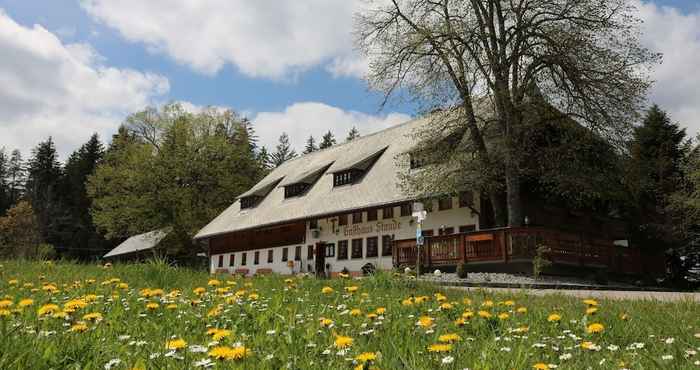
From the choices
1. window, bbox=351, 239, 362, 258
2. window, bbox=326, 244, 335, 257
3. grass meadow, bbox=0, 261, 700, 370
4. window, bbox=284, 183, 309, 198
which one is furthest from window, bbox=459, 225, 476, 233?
grass meadow, bbox=0, 261, 700, 370

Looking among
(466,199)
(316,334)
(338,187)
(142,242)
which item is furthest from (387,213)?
(142,242)

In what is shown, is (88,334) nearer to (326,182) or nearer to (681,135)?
(326,182)

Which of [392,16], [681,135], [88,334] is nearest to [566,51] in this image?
[392,16]

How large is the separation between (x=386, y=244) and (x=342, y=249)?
399 centimetres

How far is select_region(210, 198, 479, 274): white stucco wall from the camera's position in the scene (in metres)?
29.1

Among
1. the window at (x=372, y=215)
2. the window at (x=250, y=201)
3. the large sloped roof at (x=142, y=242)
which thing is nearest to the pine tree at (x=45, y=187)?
the large sloped roof at (x=142, y=242)

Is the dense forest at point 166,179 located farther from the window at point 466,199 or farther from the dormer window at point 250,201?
the window at point 466,199

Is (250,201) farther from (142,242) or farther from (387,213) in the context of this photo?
(142,242)

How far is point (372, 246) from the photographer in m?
32.9

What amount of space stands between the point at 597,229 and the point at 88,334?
107 feet

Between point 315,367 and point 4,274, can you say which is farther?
point 4,274

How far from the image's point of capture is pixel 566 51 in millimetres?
24719

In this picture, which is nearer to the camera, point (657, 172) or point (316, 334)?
point (316, 334)

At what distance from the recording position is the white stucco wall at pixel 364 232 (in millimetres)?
29141
